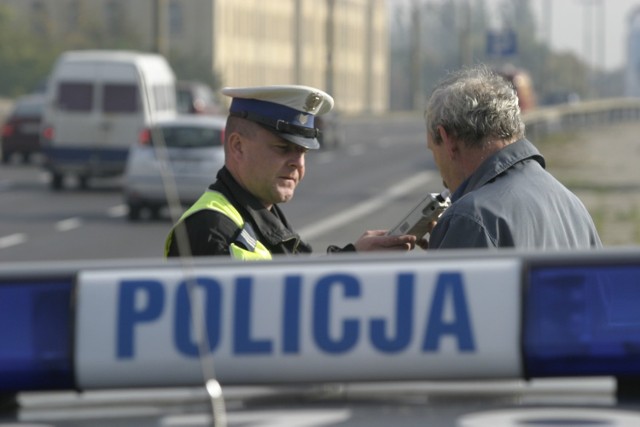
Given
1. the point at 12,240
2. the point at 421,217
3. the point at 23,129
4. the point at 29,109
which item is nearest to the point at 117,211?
the point at 12,240

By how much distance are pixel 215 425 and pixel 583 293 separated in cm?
50

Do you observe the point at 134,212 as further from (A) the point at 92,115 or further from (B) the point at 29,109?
(B) the point at 29,109

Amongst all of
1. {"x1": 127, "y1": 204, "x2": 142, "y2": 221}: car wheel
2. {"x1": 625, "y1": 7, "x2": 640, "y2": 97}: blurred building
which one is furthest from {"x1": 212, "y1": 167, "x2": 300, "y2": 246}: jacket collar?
{"x1": 625, "y1": 7, "x2": 640, "y2": 97}: blurred building

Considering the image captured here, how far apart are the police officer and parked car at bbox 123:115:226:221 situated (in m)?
20.0

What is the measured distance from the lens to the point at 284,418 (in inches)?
81.7

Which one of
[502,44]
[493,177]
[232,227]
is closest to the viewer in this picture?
[232,227]

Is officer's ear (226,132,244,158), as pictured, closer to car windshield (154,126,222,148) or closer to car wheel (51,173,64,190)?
car windshield (154,126,222,148)

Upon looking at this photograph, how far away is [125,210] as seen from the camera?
28016 millimetres

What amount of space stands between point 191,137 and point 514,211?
20910 mm

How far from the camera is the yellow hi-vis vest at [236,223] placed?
4117 mm

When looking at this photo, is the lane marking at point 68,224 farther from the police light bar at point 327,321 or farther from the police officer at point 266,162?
the police light bar at point 327,321

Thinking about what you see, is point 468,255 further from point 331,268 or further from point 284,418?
point 284,418

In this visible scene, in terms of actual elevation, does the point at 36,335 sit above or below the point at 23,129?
above

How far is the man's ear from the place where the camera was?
15.2 feet
